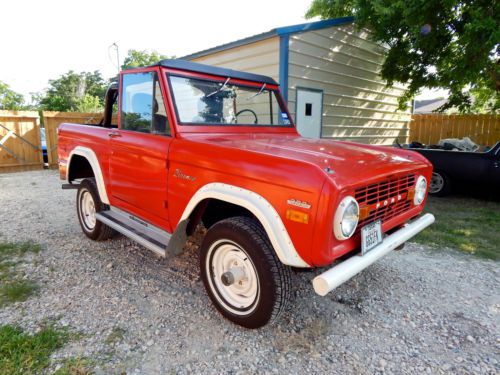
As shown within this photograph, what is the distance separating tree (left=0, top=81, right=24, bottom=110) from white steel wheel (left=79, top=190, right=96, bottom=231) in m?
39.8

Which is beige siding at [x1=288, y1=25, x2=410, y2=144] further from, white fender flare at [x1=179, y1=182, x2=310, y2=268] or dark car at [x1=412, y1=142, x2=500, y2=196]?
white fender flare at [x1=179, y1=182, x2=310, y2=268]

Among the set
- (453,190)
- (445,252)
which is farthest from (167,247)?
(453,190)

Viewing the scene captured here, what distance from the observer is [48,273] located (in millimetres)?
3336

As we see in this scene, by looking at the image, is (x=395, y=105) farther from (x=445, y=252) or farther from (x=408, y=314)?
(x=408, y=314)

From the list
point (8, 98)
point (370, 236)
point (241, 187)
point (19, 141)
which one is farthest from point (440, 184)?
point (8, 98)

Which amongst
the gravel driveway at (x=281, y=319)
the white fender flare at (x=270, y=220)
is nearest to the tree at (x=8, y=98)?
the gravel driveway at (x=281, y=319)

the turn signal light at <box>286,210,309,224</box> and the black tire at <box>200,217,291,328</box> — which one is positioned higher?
the turn signal light at <box>286,210,309,224</box>

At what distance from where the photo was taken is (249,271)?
239cm

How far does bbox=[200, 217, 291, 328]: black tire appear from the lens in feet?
7.11

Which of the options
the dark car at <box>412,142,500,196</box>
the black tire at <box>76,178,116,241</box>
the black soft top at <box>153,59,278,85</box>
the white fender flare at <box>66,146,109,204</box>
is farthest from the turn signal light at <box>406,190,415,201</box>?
the dark car at <box>412,142,500,196</box>

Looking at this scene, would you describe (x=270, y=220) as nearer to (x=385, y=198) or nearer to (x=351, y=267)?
(x=351, y=267)

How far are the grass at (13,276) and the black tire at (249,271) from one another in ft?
5.51

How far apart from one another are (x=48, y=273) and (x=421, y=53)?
28.9 ft

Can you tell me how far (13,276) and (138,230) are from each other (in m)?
1.33
